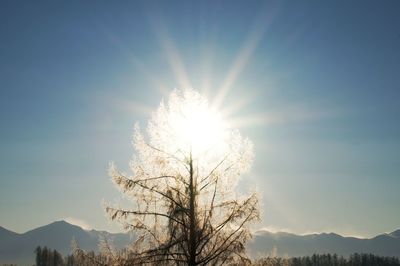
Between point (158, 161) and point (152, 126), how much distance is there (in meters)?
1.23

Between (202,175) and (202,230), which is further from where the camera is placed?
(202,175)

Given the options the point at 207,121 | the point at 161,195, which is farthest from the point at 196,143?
the point at 161,195

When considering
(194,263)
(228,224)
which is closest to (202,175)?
(228,224)

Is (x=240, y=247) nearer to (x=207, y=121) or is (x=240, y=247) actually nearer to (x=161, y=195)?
(x=161, y=195)

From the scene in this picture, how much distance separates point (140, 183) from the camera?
53.4 feet

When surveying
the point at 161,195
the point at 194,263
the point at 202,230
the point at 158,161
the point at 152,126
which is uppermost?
the point at 152,126

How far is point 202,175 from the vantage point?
16.8 metres

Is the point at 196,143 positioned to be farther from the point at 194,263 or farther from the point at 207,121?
the point at 194,263

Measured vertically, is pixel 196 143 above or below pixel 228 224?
above

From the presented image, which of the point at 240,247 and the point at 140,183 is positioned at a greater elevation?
the point at 140,183

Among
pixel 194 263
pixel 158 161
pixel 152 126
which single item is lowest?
pixel 194 263

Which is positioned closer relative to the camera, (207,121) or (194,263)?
(194,263)

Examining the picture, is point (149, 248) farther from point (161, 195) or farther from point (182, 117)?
point (182, 117)

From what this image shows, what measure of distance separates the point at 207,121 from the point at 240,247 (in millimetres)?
4418
